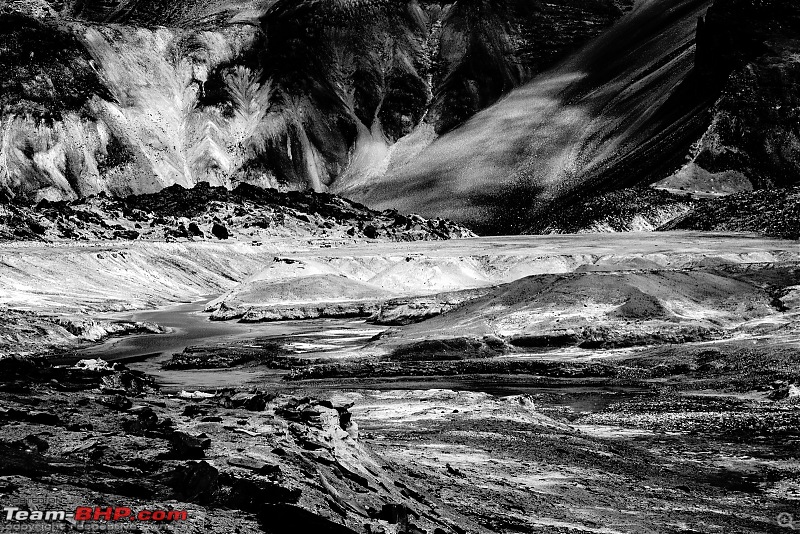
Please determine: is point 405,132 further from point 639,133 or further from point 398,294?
point 398,294

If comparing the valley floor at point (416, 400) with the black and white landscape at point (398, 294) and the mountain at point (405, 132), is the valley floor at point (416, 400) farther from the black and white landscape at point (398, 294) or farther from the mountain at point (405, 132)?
the mountain at point (405, 132)

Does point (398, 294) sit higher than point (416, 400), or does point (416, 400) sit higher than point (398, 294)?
point (416, 400)

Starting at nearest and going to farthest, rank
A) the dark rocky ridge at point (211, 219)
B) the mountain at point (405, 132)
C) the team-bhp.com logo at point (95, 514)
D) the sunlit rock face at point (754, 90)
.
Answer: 1. the team-bhp.com logo at point (95, 514)
2. the dark rocky ridge at point (211, 219)
3. the sunlit rock face at point (754, 90)
4. the mountain at point (405, 132)

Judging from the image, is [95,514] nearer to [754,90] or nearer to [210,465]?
[210,465]

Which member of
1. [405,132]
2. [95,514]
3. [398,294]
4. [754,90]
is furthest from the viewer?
[405,132]

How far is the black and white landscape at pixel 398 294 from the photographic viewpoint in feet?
50.8

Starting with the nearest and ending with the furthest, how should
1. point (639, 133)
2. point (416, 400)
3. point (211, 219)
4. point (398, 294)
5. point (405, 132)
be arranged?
→ point (416, 400), point (398, 294), point (211, 219), point (639, 133), point (405, 132)

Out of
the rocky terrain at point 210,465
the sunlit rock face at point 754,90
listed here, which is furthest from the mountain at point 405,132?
the rocky terrain at point 210,465

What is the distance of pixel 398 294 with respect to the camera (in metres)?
75.0

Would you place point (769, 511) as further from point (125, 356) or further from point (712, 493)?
point (125, 356)

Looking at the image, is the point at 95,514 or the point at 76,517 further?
the point at 95,514

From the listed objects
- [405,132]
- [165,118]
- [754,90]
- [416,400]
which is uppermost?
[165,118]

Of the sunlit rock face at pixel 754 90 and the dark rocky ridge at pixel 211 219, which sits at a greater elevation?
the sunlit rock face at pixel 754 90

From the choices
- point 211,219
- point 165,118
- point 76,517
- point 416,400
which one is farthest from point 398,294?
point 165,118
